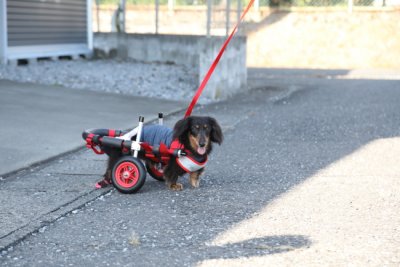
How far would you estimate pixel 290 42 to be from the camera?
2500 cm

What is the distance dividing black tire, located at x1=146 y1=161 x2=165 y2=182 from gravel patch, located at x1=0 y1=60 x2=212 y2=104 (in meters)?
6.24

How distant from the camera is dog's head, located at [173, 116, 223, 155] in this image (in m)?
5.91

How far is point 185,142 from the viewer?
6039mm

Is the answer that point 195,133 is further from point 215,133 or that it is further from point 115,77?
point 115,77

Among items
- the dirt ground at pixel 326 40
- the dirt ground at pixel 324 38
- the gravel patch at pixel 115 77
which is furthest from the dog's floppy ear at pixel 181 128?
the dirt ground at pixel 326 40

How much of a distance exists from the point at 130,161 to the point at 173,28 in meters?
13.7

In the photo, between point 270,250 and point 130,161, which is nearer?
point 270,250

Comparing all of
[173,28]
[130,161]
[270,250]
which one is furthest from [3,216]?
[173,28]

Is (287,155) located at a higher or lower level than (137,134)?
lower

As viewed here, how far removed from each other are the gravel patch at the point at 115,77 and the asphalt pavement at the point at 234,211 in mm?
4315

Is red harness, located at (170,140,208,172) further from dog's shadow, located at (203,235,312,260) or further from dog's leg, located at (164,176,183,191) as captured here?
dog's shadow, located at (203,235,312,260)

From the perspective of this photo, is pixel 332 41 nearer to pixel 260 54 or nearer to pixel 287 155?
pixel 260 54

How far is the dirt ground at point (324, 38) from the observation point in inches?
940

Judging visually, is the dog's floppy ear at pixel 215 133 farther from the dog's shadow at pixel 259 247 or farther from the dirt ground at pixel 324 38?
the dirt ground at pixel 324 38
